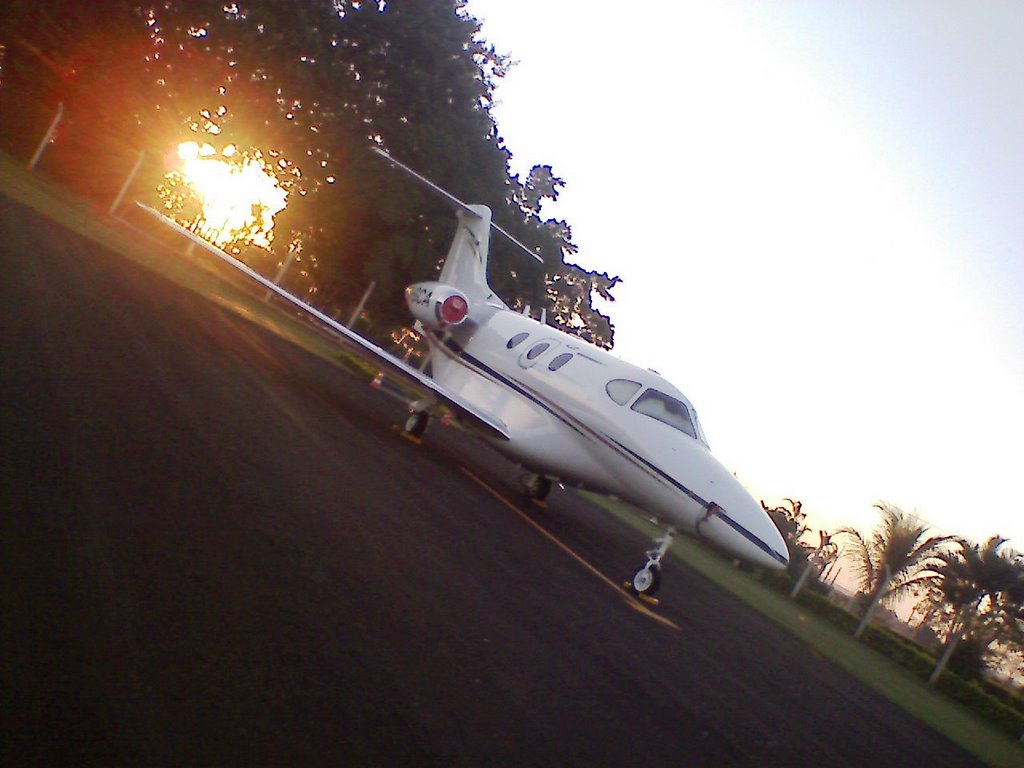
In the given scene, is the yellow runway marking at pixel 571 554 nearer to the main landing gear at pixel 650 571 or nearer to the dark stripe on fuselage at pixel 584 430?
the main landing gear at pixel 650 571

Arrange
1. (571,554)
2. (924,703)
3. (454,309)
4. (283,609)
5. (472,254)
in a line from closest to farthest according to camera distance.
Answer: (283,609), (571,554), (454,309), (924,703), (472,254)

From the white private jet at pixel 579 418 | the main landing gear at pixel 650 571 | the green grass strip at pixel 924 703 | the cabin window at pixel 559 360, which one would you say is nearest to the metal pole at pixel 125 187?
the white private jet at pixel 579 418

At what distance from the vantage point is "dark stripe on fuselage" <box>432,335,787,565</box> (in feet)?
35.3

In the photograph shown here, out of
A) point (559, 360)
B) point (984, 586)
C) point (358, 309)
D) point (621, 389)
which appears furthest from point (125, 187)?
point (984, 586)

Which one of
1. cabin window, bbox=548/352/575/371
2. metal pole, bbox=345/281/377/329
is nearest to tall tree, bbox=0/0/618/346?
metal pole, bbox=345/281/377/329

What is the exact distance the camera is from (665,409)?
41.5ft

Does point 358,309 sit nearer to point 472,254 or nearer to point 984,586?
point 472,254

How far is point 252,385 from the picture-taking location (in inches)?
441

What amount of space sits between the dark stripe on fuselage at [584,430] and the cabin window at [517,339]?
58 centimetres

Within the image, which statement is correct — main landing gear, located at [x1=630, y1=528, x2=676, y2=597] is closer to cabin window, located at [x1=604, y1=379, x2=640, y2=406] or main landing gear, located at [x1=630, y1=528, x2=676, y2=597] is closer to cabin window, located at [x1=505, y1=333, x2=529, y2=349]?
cabin window, located at [x1=604, y1=379, x2=640, y2=406]

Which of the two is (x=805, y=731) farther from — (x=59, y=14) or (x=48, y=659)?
(x=59, y=14)

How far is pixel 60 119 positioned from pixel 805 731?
2883cm

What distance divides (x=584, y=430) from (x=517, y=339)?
375 cm

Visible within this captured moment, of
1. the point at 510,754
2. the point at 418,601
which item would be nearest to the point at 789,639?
the point at 418,601
